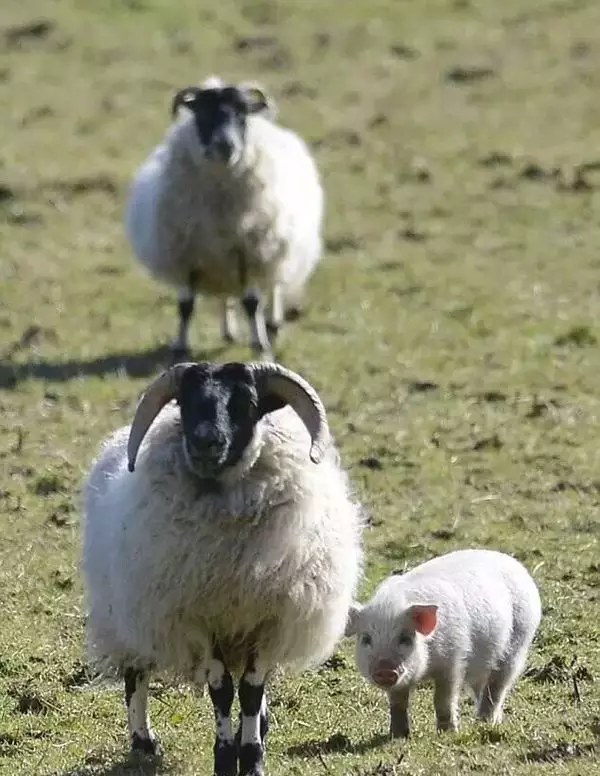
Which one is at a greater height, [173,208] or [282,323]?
[173,208]

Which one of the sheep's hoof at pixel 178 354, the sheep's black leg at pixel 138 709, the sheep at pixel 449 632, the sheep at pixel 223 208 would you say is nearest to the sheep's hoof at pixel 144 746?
the sheep's black leg at pixel 138 709

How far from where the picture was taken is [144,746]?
7.19 m

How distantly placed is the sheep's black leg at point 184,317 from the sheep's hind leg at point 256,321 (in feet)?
1.43

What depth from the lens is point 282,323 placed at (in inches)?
591

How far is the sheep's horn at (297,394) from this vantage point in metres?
6.84

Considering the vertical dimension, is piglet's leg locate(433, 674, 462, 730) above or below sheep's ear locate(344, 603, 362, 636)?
below

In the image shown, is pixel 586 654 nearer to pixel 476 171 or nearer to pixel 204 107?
pixel 204 107

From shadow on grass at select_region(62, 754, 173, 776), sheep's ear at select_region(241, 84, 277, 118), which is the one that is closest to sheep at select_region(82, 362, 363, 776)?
shadow on grass at select_region(62, 754, 173, 776)

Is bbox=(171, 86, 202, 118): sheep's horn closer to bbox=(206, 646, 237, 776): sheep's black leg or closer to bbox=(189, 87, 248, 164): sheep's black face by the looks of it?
bbox=(189, 87, 248, 164): sheep's black face

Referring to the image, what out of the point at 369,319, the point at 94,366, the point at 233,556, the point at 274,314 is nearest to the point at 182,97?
the point at 274,314

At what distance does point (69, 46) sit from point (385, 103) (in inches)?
202

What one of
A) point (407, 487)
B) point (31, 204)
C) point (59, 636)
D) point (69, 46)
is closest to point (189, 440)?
point (59, 636)

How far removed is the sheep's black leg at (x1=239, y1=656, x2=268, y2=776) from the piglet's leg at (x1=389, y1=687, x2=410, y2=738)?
584 millimetres

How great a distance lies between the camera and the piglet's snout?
7055 mm
